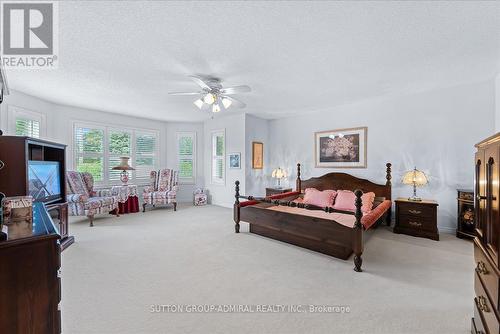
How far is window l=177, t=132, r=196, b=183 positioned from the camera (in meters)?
7.20

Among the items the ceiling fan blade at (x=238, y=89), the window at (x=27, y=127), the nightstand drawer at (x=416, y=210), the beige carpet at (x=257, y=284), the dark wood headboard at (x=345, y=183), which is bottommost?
the beige carpet at (x=257, y=284)

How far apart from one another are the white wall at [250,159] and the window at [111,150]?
10.3 feet

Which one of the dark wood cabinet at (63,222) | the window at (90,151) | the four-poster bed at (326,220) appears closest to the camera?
the four-poster bed at (326,220)

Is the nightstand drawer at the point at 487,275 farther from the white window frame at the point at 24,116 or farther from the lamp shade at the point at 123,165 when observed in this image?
the white window frame at the point at 24,116

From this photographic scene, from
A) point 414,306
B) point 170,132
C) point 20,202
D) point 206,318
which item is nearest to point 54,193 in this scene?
point 20,202

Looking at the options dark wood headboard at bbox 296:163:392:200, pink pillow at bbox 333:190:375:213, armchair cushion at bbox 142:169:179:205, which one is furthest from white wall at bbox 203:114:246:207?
pink pillow at bbox 333:190:375:213

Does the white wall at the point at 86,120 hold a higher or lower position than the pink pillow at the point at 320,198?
higher

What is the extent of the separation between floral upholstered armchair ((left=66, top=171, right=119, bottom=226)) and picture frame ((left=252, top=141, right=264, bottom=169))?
3.61m

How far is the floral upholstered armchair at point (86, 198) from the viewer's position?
173 inches

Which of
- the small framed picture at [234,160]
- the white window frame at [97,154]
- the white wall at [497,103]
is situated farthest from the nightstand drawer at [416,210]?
the white window frame at [97,154]

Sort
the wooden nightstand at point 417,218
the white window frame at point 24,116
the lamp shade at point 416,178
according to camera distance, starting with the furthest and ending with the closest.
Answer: the white window frame at point 24,116, the lamp shade at point 416,178, the wooden nightstand at point 417,218

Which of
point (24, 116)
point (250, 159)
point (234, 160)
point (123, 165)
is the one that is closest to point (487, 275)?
point (250, 159)

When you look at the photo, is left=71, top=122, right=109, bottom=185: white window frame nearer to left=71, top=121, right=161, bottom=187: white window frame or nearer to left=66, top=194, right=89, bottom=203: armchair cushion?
left=71, top=121, right=161, bottom=187: white window frame

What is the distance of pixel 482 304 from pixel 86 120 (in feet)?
24.2
